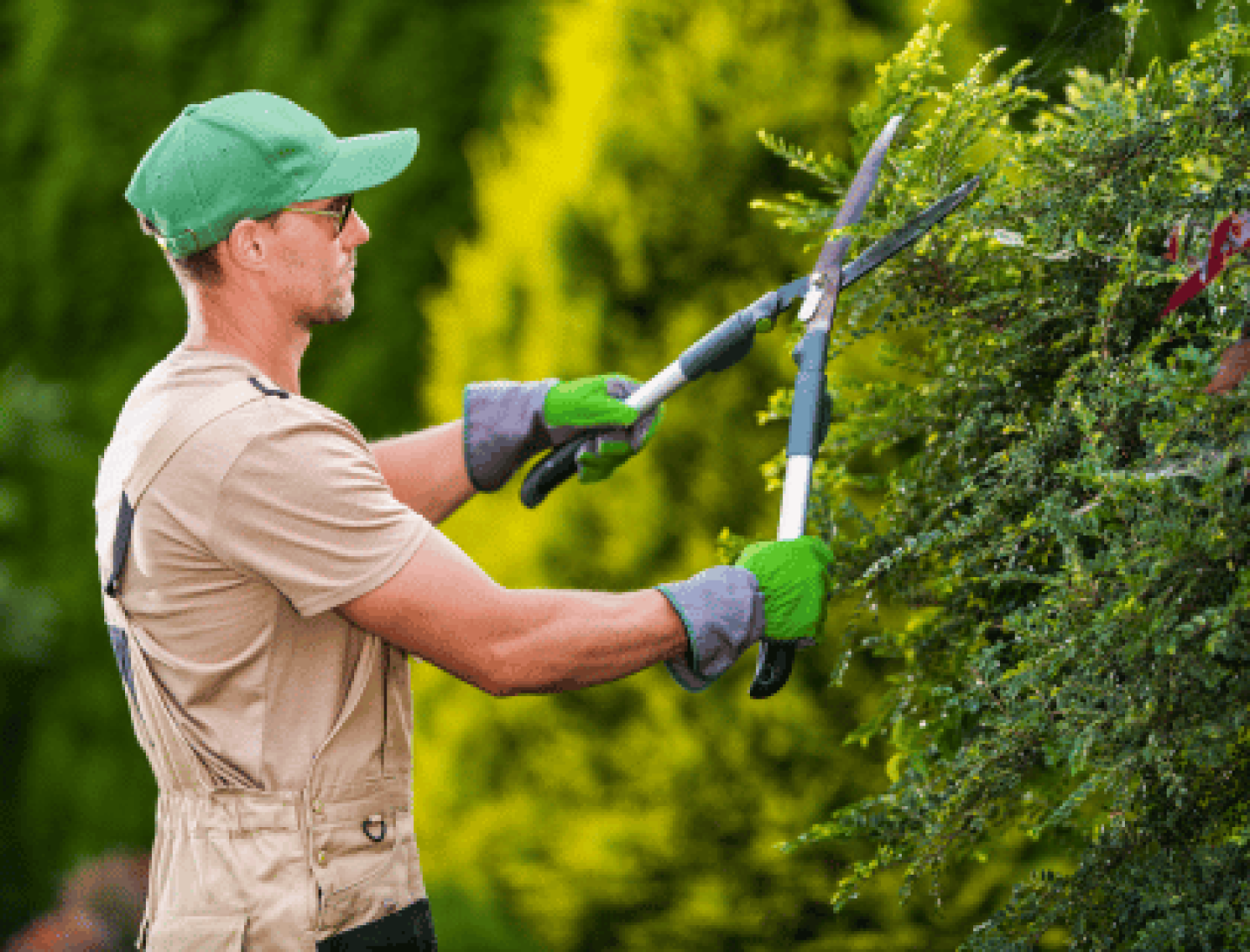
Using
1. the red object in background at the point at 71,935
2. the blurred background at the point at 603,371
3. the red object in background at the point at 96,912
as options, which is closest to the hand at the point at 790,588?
the blurred background at the point at 603,371

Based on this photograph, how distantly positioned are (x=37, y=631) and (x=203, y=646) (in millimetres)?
3184

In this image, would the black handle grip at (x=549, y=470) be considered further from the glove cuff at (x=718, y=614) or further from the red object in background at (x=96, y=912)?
the red object in background at (x=96, y=912)

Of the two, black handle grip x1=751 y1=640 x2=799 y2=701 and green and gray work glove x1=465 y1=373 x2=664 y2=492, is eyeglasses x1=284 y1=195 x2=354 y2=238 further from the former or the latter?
black handle grip x1=751 y1=640 x2=799 y2=701

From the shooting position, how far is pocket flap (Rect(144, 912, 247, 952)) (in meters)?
1.89

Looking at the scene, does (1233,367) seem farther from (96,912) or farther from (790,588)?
(96,912)

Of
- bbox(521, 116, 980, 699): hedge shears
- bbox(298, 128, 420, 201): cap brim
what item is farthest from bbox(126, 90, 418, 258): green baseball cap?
bbox(521, 116, 980, 699): hedge shears

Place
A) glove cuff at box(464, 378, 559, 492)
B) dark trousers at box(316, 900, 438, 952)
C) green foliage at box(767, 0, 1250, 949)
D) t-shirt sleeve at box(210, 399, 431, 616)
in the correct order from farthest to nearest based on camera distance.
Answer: glove cuff at box(464, 378, 559, 492)
dark trousers at box(316, 900, 438, 952)
t-shirt sleeve at box(210, 399, 431, 616)
green foliage at box(767, 0, 1250, 949)

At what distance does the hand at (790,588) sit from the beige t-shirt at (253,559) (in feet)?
1.63

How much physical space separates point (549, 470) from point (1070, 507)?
108cm

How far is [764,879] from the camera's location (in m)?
3.44

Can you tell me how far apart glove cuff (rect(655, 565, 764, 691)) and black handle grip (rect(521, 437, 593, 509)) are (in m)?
0.64

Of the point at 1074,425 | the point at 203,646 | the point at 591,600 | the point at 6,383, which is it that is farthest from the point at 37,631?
the point at 1074,425

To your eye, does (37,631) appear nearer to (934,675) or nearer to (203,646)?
(203,646)

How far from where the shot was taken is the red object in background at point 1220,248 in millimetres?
1528
